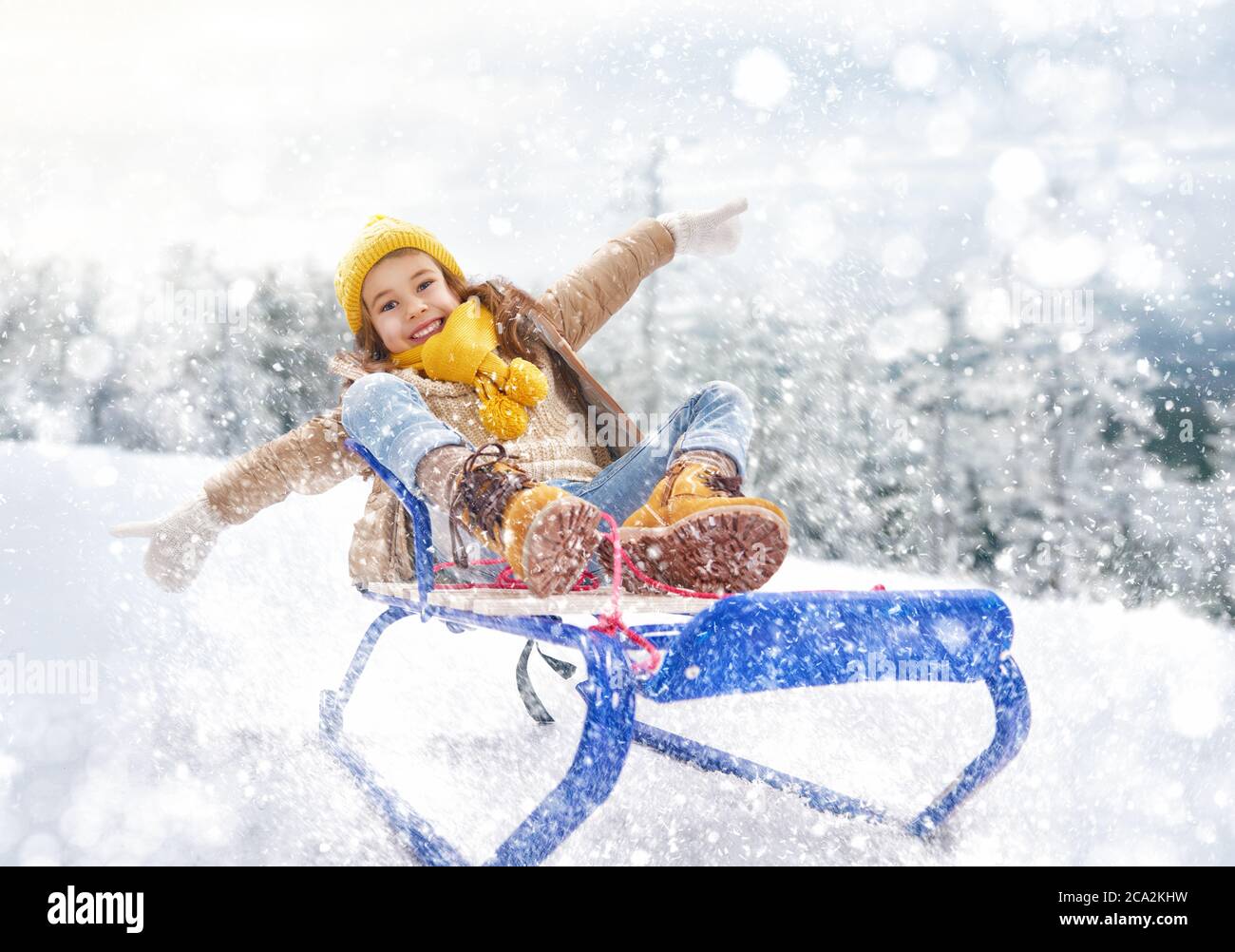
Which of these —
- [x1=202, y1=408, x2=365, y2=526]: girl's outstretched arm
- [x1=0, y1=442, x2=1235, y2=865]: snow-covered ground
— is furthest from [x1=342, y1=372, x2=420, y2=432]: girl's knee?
[x1=0, y1=442, x2=1235, y2=865]: snow-covered ground

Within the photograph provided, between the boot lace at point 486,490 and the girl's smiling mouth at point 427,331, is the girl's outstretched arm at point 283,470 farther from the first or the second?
the boot lace at point 486,490

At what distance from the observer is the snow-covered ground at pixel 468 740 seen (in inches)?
57.7

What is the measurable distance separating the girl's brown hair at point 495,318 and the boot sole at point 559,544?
843 mm

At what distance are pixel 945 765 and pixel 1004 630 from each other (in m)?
0.74

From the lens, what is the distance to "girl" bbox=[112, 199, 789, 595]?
4.41 ft

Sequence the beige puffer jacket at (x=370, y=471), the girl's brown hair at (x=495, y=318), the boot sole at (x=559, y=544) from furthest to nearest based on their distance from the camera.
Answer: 1. the girl's brown hair at (x=495, y=318)
2. the beige puffer jacket at (x=370, y=471)
3. the boot sole at (x=559, y=544)

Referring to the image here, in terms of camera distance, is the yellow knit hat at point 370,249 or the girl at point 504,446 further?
the yellow knit hat at point 370,249

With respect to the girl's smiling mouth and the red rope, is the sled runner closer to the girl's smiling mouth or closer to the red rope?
the red rope

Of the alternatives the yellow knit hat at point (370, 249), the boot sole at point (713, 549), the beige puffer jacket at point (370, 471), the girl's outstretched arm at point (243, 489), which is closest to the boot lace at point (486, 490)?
the boot sole at point (713, 549)

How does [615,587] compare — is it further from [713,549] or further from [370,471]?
[370,471]

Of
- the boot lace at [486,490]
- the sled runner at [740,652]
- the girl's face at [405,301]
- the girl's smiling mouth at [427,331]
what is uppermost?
the girl's face at [405,301]

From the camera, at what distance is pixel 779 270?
8195mm

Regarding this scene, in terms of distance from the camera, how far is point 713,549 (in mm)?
1391

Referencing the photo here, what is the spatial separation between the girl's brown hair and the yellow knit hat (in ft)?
0.06
